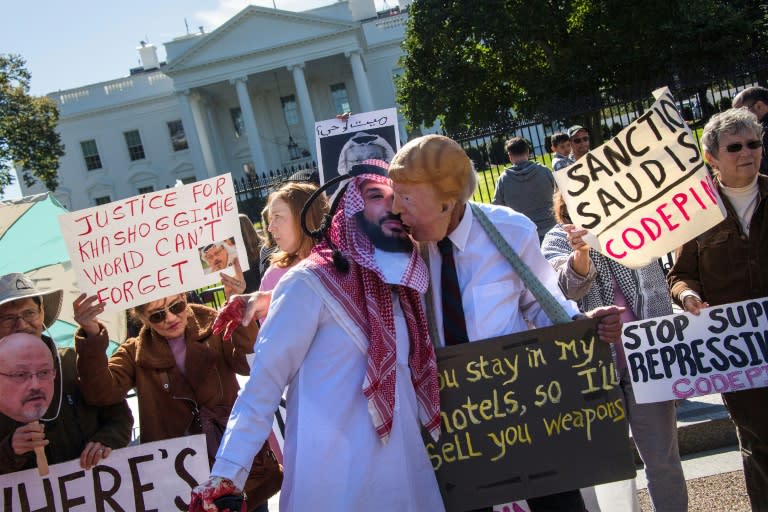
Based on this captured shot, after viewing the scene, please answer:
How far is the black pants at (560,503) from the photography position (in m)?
2.83

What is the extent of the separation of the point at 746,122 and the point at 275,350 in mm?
2199

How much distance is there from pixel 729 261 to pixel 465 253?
1371mm

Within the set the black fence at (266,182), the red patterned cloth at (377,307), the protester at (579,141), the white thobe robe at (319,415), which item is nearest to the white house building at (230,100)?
the black fence at (266,182)

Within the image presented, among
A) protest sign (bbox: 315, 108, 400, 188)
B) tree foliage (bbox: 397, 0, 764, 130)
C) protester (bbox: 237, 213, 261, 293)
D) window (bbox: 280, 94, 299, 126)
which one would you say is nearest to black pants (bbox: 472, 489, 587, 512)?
protest sign (bbox: 315, 108, 400, 188)

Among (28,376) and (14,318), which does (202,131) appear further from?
(28,376)

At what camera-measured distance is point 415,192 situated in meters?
2.60

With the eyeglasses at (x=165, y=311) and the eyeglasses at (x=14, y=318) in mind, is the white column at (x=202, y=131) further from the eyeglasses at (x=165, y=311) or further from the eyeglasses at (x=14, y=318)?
the eyeglasses at (x=14, y=318)

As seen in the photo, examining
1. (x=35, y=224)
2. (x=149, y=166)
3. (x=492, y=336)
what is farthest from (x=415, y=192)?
(x=149, y=166)

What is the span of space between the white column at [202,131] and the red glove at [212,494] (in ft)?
169

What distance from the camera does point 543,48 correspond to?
33938mm

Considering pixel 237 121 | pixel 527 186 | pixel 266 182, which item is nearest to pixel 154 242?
pixel 527 186

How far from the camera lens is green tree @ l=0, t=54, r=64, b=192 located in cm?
3534

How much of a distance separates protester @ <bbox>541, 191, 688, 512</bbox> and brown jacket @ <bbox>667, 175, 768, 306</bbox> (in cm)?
15

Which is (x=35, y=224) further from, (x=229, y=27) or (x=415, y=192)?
(x=229, y=27)
